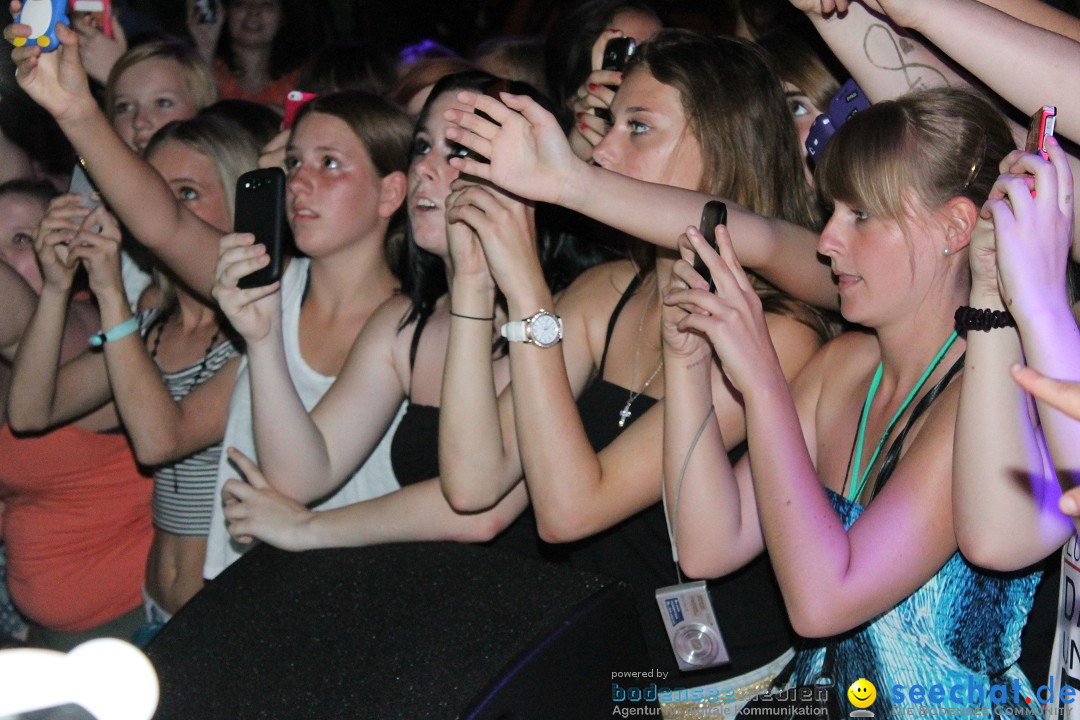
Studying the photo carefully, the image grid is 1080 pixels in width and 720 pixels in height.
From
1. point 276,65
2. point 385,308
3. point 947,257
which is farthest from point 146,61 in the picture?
point 947,257

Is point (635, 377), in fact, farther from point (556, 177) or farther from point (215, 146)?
point (215, 146)

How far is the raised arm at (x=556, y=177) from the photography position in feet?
4.72

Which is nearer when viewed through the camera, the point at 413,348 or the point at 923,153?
the point at 923,153

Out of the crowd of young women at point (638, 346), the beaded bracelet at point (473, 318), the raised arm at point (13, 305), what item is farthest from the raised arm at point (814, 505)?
the raised arm at point (13, 305)

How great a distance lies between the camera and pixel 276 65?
153 inches

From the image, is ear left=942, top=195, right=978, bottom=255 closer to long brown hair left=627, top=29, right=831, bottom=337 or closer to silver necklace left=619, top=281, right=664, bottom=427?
long brown hair left=627, top=29, right=831, bottom=337

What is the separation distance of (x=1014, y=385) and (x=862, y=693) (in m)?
0.45

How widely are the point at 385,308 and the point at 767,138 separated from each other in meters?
0.80

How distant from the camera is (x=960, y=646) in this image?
51.4 inches

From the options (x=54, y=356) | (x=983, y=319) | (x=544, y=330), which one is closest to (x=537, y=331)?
(x=544, y=330)

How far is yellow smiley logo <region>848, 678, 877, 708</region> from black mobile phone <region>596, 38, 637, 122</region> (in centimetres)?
107

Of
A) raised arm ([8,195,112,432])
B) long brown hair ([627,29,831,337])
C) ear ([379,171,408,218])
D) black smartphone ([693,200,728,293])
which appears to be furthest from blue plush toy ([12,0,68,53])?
black smartphone ([693,200,728,293])

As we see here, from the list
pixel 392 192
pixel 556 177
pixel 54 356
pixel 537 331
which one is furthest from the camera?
pixel 54 356

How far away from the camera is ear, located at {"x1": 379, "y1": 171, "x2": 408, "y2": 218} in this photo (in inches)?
87.6
